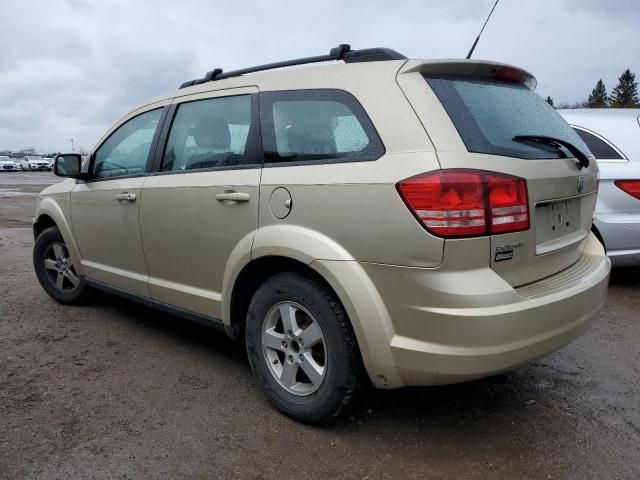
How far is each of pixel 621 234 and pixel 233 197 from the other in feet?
12.0

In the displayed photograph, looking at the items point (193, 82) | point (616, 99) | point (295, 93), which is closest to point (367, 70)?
point (295, 93)

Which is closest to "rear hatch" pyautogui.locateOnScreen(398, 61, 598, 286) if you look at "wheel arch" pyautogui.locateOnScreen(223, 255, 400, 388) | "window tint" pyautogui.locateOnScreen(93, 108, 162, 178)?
"wheel arch" pyautogui.locateOnScreen(223, 255, 400, 388)

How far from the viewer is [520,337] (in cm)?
226

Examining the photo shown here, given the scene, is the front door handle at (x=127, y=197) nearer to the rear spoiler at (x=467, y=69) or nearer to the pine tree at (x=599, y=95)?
the rear spoiler at (x=467, y=69)

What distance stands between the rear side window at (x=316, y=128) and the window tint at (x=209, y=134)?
175mm

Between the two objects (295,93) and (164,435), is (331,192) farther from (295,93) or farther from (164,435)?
(164,435)

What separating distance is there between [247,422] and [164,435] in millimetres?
407

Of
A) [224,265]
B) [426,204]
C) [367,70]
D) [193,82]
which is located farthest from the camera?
[193,82]

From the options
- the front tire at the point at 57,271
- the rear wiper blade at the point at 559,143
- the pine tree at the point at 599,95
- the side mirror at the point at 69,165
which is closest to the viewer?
the rear wiper blade at the point at 559,143

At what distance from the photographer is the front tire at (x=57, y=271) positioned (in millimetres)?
4738

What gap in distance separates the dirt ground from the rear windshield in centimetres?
135

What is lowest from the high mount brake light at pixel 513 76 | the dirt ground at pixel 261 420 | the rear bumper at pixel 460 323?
the dirt ground at pixel 261 420

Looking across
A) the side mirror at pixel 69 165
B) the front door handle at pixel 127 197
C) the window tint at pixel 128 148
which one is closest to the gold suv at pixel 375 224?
the front door handle at pixel 127 197

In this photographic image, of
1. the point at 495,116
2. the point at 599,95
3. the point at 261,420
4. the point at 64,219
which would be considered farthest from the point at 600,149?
the point at 599,95
